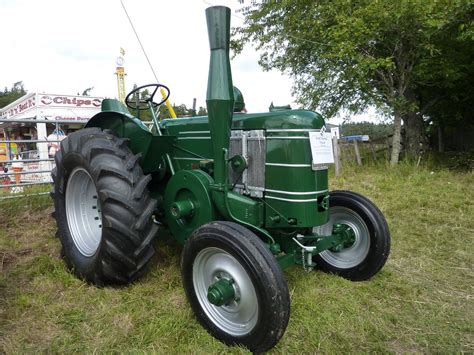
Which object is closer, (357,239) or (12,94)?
(357,239)

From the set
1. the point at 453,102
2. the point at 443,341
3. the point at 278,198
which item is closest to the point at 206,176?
the point at 278,198

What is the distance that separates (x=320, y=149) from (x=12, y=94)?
204 feet

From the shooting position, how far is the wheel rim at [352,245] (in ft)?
9.41

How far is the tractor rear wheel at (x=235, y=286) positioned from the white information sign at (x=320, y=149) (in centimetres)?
67

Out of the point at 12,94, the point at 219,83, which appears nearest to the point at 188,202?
the point at 219,83

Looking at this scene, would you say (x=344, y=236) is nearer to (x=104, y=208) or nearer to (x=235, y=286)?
(x=235, y=286)

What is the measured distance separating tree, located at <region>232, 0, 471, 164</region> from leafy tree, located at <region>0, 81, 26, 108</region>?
1955 inches

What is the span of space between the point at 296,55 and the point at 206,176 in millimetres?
8909

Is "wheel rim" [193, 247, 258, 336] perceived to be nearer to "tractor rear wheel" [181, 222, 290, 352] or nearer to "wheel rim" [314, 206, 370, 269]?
"tractor rear wheel" [181, 222, 290, 352]

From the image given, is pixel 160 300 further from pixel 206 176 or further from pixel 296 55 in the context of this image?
pixel 296 55

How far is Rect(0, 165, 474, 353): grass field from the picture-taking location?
6.70 feet

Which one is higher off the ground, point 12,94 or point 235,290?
point 12,94

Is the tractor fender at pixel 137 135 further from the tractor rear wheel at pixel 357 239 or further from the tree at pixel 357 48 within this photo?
the tree at pixel 357 48

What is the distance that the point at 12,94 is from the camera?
171 feet
